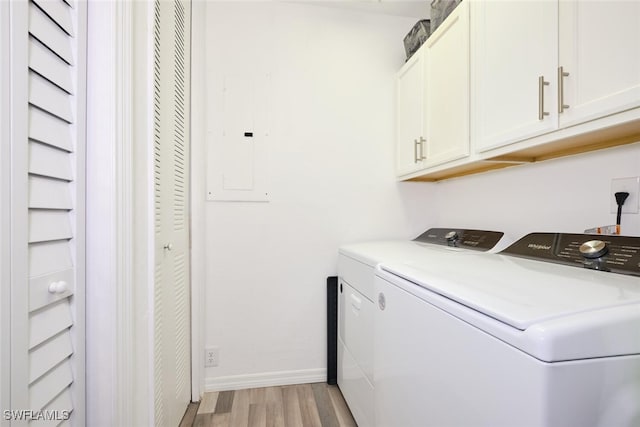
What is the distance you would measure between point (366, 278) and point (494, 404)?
852mm

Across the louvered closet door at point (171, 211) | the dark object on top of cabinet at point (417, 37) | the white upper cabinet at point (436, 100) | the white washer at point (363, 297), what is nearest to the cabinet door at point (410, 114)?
the white upper cabinet at point (436, 100)

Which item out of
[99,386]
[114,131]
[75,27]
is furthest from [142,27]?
[99,386]

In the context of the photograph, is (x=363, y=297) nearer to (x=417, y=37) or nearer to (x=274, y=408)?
(x=274, y=408)

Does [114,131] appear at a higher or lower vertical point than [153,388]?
higher

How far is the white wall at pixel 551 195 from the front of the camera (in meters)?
1.07

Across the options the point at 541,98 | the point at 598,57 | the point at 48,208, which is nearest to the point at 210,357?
the point at 48,208

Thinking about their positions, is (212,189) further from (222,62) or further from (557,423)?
(557,423)

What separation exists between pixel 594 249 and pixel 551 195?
436 millimetres

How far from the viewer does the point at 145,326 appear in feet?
3.57

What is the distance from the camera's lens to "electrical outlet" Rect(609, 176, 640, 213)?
3.27 feet

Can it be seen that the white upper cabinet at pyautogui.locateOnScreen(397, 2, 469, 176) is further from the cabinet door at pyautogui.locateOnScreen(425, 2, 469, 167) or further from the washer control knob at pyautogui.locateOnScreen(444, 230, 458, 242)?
the washer control knob at pyautogui.locateOnScreen(444, 230, 458, 242)

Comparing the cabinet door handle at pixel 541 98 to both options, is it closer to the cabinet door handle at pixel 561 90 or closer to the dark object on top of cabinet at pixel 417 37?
the cabinet door handle at pixel 561 90

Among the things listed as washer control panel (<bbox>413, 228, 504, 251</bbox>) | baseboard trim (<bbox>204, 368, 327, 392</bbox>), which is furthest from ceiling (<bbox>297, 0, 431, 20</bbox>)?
baseboard trim (<bbox>204, 368, 327, 392</bbox>)

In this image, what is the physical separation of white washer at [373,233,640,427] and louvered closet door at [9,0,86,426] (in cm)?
96
